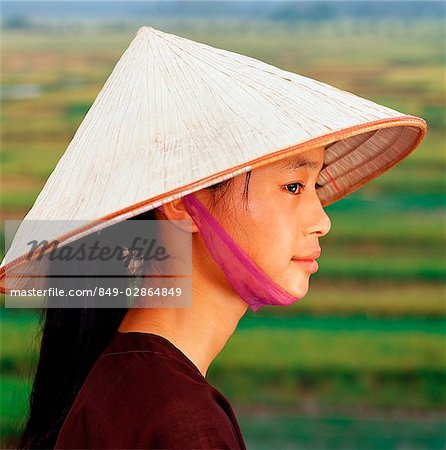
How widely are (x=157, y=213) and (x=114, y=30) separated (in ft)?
62.2

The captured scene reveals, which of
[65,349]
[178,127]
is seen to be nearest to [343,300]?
[65,349]

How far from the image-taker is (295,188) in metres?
1.37

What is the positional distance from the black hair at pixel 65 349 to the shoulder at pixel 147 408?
228 millimetres

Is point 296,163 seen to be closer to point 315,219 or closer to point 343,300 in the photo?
point 315,219

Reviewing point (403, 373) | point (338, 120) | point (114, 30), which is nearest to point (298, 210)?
point (338, 120)

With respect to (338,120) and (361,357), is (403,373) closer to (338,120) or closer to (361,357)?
(361,357)

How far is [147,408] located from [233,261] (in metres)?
0.24

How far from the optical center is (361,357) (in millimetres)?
4285

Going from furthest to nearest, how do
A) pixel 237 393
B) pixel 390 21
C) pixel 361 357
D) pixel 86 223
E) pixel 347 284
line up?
pixel 390 21, pixel 347 284, pixel 361 357, pixel 237 393, pixel 86 223

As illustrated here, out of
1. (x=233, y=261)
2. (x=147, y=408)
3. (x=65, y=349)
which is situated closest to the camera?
(x=147, y=408)

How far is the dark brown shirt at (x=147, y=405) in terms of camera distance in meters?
1.18

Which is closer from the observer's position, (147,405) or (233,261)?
(147,405)

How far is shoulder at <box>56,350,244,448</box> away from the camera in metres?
1.18

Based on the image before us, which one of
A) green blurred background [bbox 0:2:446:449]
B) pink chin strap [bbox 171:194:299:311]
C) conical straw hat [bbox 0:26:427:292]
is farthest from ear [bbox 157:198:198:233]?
green blurred background [bbox 0:2:446:449]
